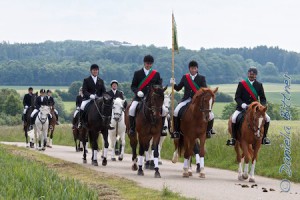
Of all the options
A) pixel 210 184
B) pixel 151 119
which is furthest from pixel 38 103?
pixel 210 184

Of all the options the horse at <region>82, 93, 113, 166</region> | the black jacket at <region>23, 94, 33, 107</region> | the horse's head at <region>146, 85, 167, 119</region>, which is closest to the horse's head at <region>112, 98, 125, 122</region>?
the horse at <region>82, 93, 113, 166</region>

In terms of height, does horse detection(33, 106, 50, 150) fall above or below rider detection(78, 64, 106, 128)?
below

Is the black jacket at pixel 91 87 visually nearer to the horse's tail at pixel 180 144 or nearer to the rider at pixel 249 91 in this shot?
the horse's tail at pixel 180 144

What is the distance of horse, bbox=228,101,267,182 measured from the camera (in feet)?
56.6

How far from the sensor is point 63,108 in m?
100

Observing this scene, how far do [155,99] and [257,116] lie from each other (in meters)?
2.59

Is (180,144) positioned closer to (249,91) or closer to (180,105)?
(180,105)

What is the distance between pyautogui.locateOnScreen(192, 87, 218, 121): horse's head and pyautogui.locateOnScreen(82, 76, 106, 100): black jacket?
5.19 meters

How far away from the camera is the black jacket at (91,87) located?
22141mm

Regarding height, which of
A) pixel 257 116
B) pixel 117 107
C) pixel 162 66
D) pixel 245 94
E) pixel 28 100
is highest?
pixel 162 66

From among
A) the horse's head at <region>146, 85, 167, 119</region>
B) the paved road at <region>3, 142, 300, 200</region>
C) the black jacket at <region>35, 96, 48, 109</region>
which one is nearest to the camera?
the paved road at <region>3, 142, 300, 200</region>

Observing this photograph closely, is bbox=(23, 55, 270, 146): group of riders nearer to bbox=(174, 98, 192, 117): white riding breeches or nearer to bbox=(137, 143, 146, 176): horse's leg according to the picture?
bbox=(174, 98, 192, 117): white riding breeches

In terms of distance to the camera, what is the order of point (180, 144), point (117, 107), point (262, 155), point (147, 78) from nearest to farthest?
point (147, 78) < point (180, 144) < point (262, 155) < point (117, 107)

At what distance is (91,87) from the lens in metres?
Answer: 22.2
